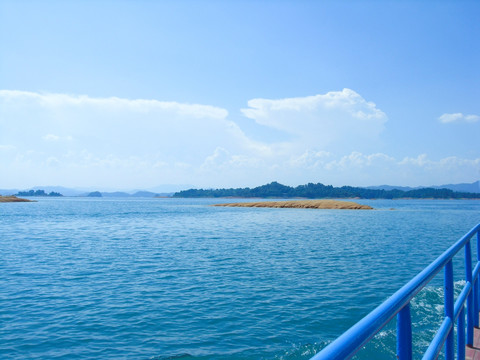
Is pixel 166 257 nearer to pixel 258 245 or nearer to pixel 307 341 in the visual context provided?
pixel 258 245

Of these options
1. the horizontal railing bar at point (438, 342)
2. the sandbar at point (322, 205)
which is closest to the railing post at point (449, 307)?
the horizontal railing bar at point (438, 342)

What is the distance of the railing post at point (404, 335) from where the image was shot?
7.96 feet

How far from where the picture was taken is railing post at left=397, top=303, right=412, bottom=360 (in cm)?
243

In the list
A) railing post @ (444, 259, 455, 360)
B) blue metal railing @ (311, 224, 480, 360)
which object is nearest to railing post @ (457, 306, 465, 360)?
blue metal railing @ (311, 224, 480, 360)

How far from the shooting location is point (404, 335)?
2465 millimetres

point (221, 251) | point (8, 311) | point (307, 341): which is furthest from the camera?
point (221, 251)

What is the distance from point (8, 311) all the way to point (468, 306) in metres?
14.9

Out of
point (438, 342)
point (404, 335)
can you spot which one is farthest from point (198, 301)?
point (404, 335)

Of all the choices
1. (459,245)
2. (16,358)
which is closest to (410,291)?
(459,245)

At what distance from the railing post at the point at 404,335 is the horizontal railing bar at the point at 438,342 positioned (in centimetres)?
44

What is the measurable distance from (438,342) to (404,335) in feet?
3.04

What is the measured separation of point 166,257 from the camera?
25.3 metres

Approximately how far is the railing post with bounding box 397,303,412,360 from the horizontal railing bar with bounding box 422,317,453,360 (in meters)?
0.44

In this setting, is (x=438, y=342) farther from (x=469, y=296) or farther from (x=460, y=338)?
(x=469, y=296)
